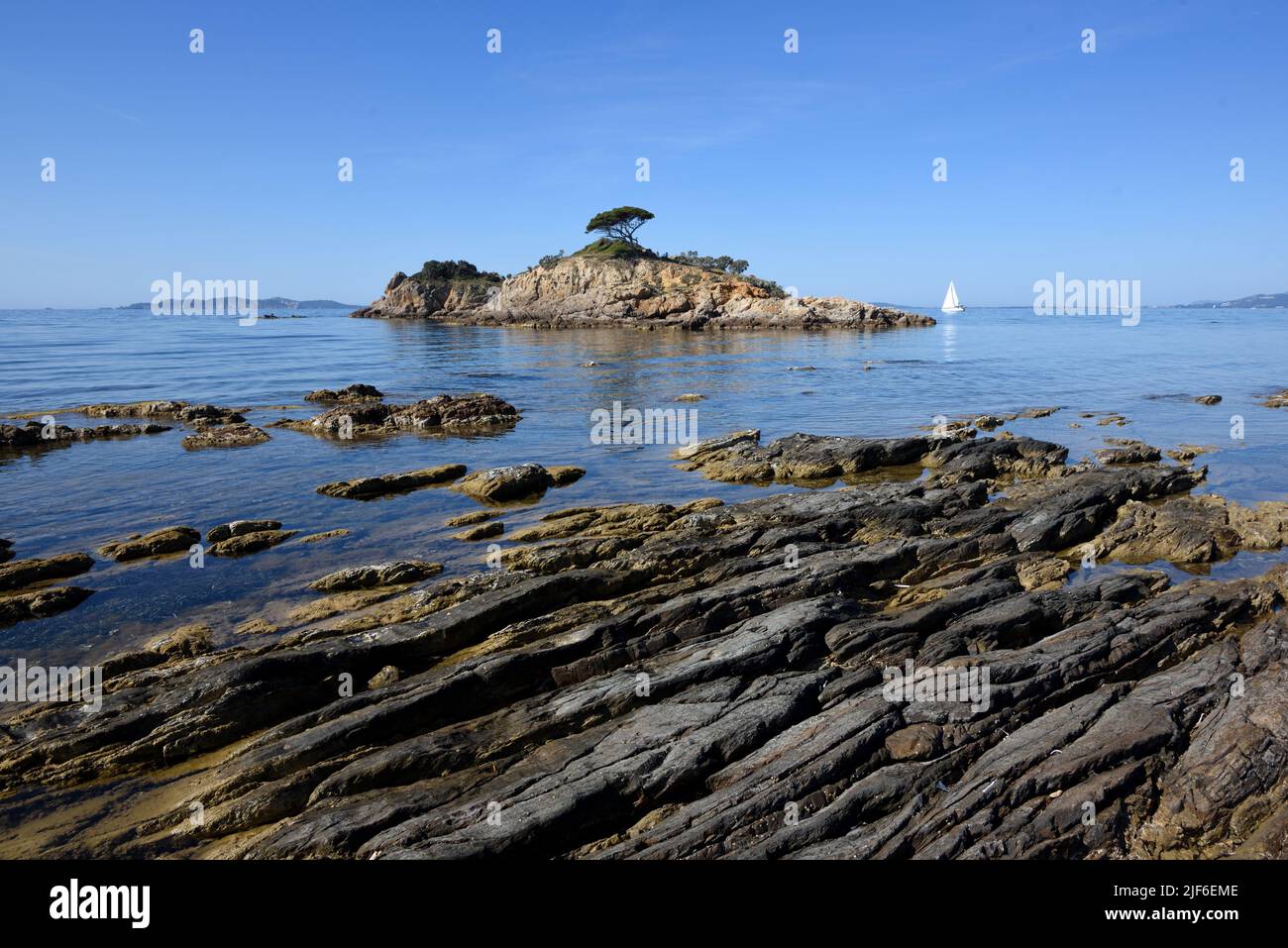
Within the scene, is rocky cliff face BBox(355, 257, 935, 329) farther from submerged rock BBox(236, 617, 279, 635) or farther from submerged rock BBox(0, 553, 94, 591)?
submerged rock BBox(236, 617, 279, 635)

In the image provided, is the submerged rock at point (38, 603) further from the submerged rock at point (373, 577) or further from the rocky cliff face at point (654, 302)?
the rocky cliff face at point (654, 302)

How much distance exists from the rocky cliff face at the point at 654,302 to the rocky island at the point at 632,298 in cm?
16

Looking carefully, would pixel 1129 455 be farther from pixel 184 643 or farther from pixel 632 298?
pixel 632 298

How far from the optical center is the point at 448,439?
32.6 meters

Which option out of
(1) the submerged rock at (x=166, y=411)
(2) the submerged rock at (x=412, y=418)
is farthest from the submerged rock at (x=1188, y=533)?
(1) the submerged rock at (x=166, y=411)

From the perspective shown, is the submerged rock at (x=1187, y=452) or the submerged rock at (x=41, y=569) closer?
the submerged rock at (x=41, y=569)

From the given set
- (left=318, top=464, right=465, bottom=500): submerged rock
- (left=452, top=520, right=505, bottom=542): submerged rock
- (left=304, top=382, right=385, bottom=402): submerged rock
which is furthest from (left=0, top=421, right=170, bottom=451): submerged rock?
(left=452, top=520, right=505, bottom=542): submerged rock

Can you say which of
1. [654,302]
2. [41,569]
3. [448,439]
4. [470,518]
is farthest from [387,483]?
[654,302]

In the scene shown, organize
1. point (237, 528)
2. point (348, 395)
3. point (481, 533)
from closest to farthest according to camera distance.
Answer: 1. point (237, 528)
2. point (481, 533)
3. point (348, 395)

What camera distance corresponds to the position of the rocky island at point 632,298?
371 feet

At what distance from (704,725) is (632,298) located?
11311 cm

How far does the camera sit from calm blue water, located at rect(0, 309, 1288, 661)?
1659 centimetres
